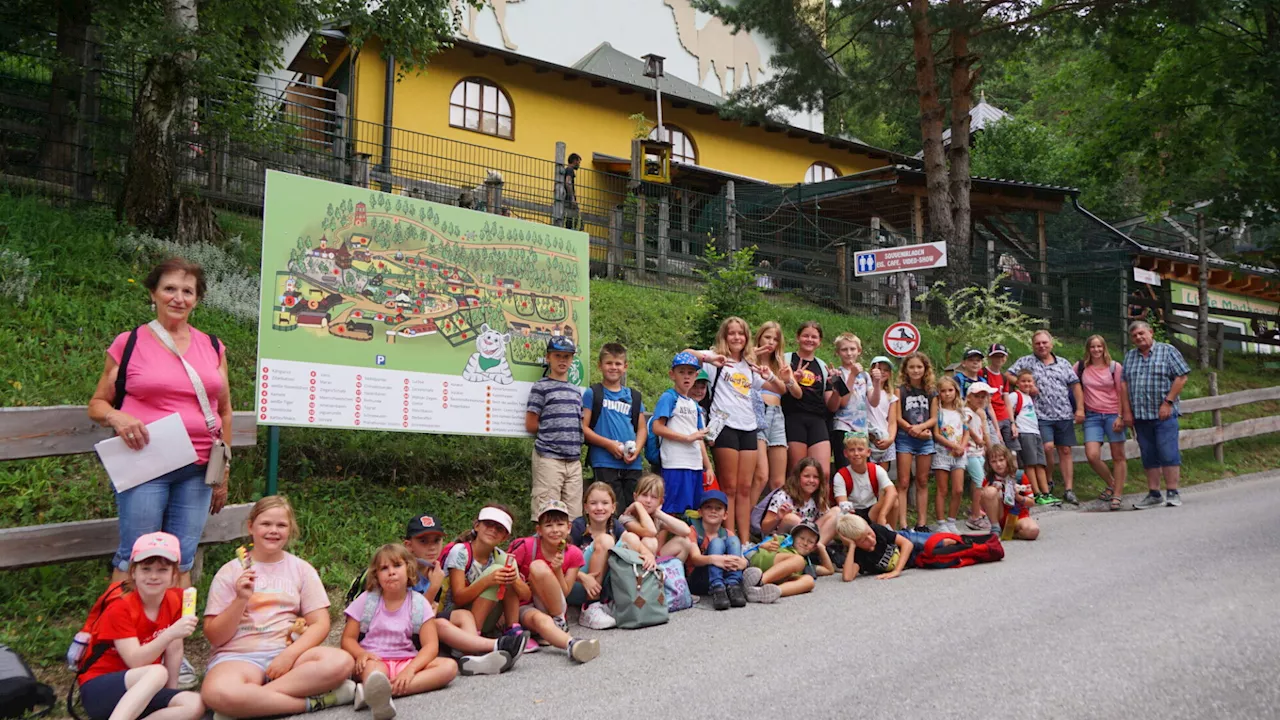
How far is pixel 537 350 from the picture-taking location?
25.1 ft

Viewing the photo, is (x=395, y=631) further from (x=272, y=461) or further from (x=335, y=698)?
(x=272, y=461)

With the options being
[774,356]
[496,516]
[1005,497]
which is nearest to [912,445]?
[1005,497]

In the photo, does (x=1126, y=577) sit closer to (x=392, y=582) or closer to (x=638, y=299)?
(x=392, y=582)

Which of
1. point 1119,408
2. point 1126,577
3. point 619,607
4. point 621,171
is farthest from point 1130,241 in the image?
point 619,607

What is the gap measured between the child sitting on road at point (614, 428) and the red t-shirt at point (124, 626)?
335 cm

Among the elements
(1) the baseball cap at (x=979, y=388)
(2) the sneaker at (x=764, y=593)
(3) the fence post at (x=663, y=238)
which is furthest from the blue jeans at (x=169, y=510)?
(3) the fence post at (x=663, y=238)

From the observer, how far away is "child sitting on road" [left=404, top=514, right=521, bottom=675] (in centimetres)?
484

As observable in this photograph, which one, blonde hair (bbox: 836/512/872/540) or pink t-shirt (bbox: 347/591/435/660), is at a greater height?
blonde hair (bbox: 836/512/872/540)

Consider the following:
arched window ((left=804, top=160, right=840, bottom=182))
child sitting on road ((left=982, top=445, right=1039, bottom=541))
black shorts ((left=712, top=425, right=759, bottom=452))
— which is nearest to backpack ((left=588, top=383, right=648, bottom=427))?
black shorts ((left=712, top=425, right=759, bottom=452))

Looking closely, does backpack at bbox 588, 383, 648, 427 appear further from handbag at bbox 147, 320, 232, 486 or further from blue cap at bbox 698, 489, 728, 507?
handbag at bbox 147, 320, 232, 486

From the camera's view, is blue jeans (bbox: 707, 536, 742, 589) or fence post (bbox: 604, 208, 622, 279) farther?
Answer: fence post (bbox: 604, 208, 622, 279)

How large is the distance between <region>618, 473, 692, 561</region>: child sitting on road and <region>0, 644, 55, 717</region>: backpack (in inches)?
131

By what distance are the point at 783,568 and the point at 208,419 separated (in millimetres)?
3816

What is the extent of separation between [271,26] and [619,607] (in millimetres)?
9281
